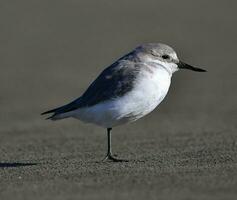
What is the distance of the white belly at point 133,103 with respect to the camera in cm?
700

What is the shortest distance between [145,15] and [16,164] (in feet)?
35.2

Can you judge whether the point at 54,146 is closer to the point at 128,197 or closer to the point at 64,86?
the point at 128,197

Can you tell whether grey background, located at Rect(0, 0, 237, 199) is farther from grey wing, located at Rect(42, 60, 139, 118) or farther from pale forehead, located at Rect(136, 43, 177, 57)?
pale forehead, located at Rect(136, 43, 177, 57)

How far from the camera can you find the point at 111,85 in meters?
7.18

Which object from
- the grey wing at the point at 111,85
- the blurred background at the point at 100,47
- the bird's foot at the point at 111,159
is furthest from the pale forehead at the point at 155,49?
the blurred background at the point at 100,47

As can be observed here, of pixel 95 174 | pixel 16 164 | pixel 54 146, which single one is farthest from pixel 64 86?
pixel 95 174

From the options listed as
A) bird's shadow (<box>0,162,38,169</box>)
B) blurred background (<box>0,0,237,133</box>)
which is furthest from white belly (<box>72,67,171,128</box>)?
blurred background (<box>0,0,237,133</box>)

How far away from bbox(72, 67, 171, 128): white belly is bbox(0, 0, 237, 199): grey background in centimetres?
43

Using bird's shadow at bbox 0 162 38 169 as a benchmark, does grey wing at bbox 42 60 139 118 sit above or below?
above

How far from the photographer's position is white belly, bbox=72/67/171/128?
23.0 feet

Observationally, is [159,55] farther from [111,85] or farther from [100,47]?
[100,47]

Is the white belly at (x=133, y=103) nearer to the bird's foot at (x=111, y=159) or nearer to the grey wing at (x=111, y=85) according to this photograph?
the grey wing at (x=111, y=85)

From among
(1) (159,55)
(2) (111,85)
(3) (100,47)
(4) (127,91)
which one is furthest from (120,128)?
(3) (100,47)

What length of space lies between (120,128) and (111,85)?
2.35 m
